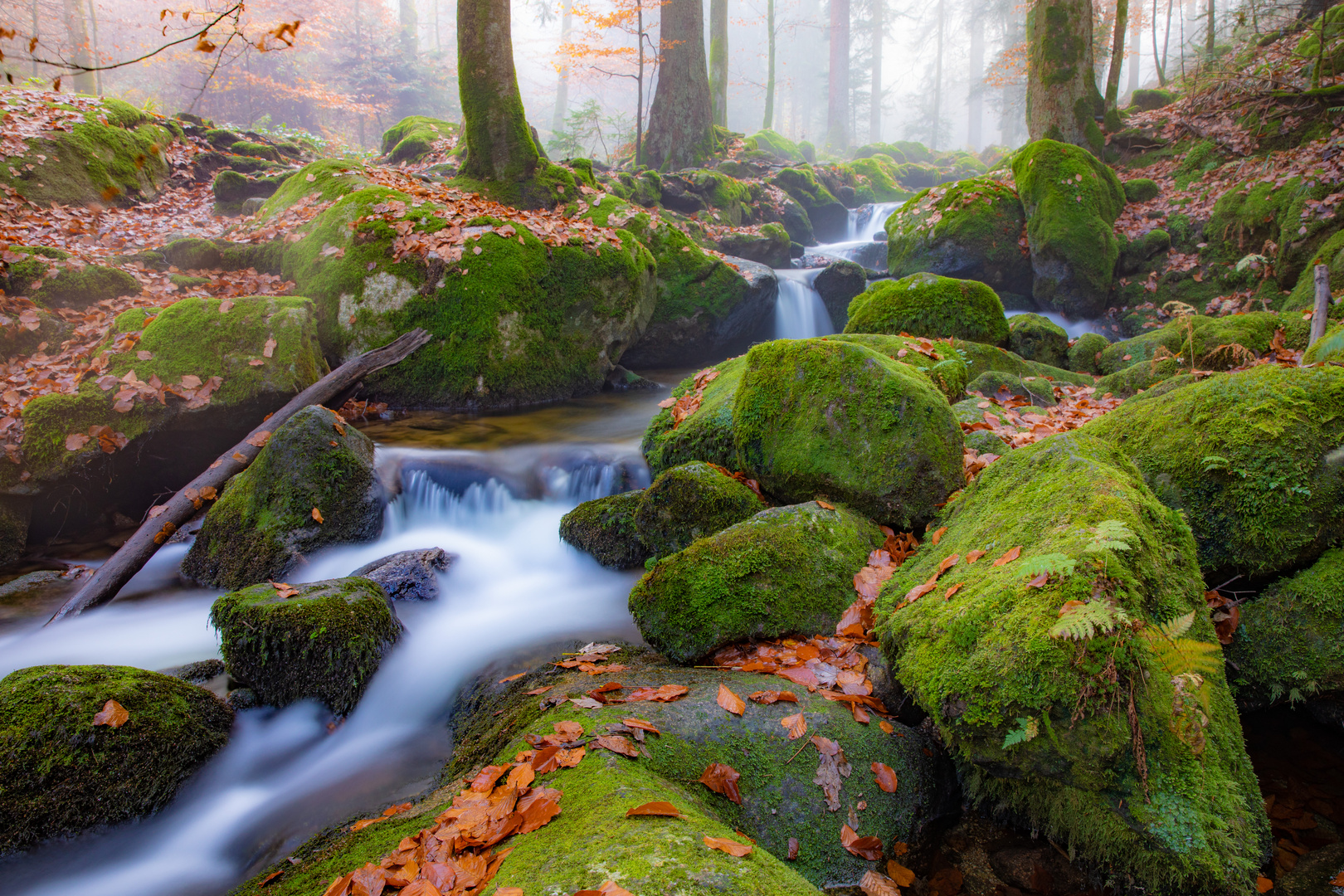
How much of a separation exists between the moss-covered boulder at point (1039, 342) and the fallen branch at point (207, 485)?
7.91 meters

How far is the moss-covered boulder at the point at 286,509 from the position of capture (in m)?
5.44

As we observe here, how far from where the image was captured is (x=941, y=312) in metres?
7.96

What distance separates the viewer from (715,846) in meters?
1.79

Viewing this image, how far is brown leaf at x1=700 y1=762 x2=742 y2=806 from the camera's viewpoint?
8.10 feet

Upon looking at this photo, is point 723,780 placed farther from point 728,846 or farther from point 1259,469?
point 1259,469

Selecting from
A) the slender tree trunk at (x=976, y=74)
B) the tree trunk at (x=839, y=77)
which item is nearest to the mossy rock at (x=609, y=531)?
A: the tree trunk at (x=839, y=77)

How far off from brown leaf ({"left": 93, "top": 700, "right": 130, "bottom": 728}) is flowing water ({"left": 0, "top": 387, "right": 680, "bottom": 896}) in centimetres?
52

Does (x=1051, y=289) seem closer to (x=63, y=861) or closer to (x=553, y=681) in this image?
(x=553, y=681)

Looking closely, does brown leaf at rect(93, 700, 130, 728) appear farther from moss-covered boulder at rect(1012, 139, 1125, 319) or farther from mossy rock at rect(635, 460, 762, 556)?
moss-covered boulder at rect(1012, 139, 1125, 319)

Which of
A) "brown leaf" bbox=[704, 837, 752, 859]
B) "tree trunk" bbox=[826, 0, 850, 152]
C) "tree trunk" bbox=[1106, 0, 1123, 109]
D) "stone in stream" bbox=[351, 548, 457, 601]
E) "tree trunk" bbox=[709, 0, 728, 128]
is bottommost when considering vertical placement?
"stone in stream" bbox=[351, 548, 457, 601]

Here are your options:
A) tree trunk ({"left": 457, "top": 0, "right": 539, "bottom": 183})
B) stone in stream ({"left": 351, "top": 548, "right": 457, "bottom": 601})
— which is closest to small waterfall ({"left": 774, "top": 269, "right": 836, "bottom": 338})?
tree trunk ({"left": 457, "top": 0, "right": 539, "bottom": 183})

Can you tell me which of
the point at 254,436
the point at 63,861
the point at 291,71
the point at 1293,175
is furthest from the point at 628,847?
the point at 291,71

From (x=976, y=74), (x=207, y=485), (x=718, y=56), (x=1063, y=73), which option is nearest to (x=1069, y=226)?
(x=1063, y=73)

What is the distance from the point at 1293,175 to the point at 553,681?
13.5m
